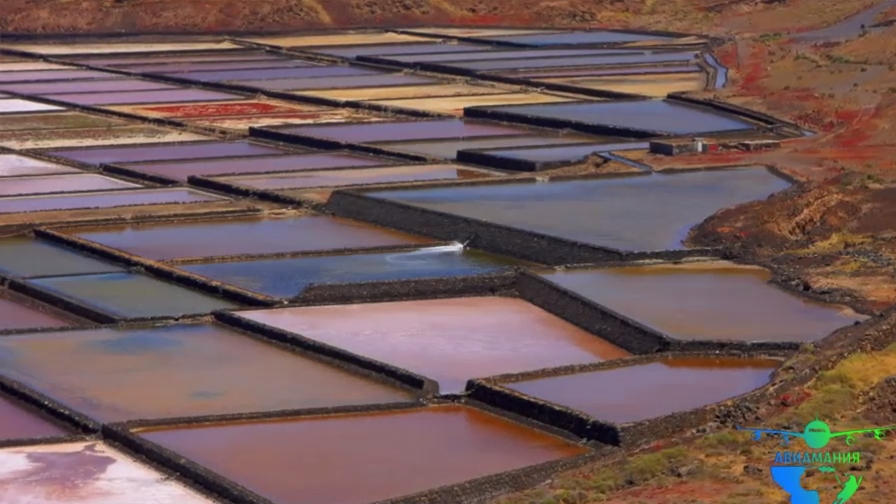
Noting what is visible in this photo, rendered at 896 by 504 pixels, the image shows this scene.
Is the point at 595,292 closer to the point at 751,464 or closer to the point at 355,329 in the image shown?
the point at 355,329

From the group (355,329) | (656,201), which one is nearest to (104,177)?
(656,201)

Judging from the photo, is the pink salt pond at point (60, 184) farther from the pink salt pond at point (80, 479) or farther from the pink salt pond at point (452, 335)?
the pink salt pond at point (80, 479)

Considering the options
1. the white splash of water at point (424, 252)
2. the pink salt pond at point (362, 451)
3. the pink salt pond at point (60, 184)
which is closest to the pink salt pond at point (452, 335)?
the pink salt pond at point (362, 451)

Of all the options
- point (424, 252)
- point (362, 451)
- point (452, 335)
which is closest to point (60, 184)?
point (424, 252)

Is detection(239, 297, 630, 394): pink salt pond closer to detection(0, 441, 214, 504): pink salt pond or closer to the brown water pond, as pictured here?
the brown water pond

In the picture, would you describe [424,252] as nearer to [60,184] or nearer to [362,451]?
[60,184]

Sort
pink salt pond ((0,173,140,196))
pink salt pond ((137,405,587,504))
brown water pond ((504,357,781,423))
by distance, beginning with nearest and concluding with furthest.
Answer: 1. pink salt pond ((137,405,587,504))
2. brown water pond ((504,357,781,423))
3. pink salt pond ((0,173,140,196))

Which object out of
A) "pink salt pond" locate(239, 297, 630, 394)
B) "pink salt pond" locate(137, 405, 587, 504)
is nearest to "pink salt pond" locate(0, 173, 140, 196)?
"pink salt pond" locate(239, 297, 630, 394)
